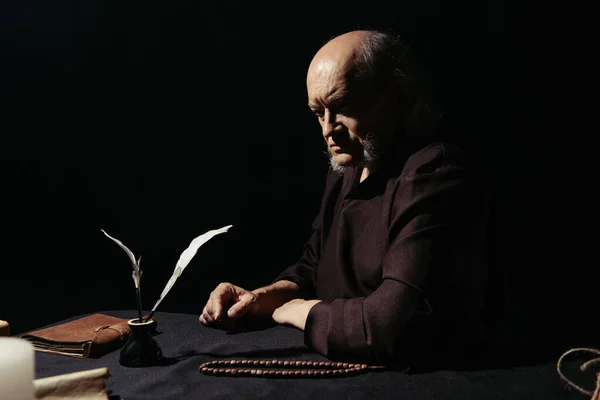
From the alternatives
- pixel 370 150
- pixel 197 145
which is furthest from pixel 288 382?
pixel 197 145

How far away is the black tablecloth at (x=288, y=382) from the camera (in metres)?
1.58

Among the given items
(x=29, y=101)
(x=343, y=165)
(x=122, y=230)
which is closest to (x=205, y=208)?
(x=122, y=230)

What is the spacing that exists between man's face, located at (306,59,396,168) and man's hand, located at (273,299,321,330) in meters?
0.49

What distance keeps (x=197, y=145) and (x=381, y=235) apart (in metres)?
1.43

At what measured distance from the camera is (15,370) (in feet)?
3.62

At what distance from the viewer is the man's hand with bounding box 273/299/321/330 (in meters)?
2.06

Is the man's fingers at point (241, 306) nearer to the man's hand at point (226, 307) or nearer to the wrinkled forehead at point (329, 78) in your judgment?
the man's hand at point (226, 307)

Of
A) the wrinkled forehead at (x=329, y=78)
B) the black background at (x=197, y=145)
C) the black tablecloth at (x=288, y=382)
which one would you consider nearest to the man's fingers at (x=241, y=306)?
the black tablecloth at (x=288, y=382)

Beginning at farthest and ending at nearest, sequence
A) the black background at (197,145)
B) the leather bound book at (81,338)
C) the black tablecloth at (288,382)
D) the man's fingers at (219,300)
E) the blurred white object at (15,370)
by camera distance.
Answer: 1. the black background at (197,145)
2. the man's fingers at (219,300)
3. the leather bound book at (81,338)
4. the black tablecloth at (288,382)
5. the blurred white object at (15,370)

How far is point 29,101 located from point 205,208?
0.98 meters

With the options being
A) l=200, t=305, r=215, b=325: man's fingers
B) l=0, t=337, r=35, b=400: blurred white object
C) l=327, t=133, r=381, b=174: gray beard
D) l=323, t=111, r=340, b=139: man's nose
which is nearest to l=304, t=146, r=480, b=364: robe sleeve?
l=327, t=133, r=381, b=174: gray beard

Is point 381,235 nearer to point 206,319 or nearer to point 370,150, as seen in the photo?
point 370,150

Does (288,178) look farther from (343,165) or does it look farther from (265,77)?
(343,165)

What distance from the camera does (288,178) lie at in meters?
3.19
